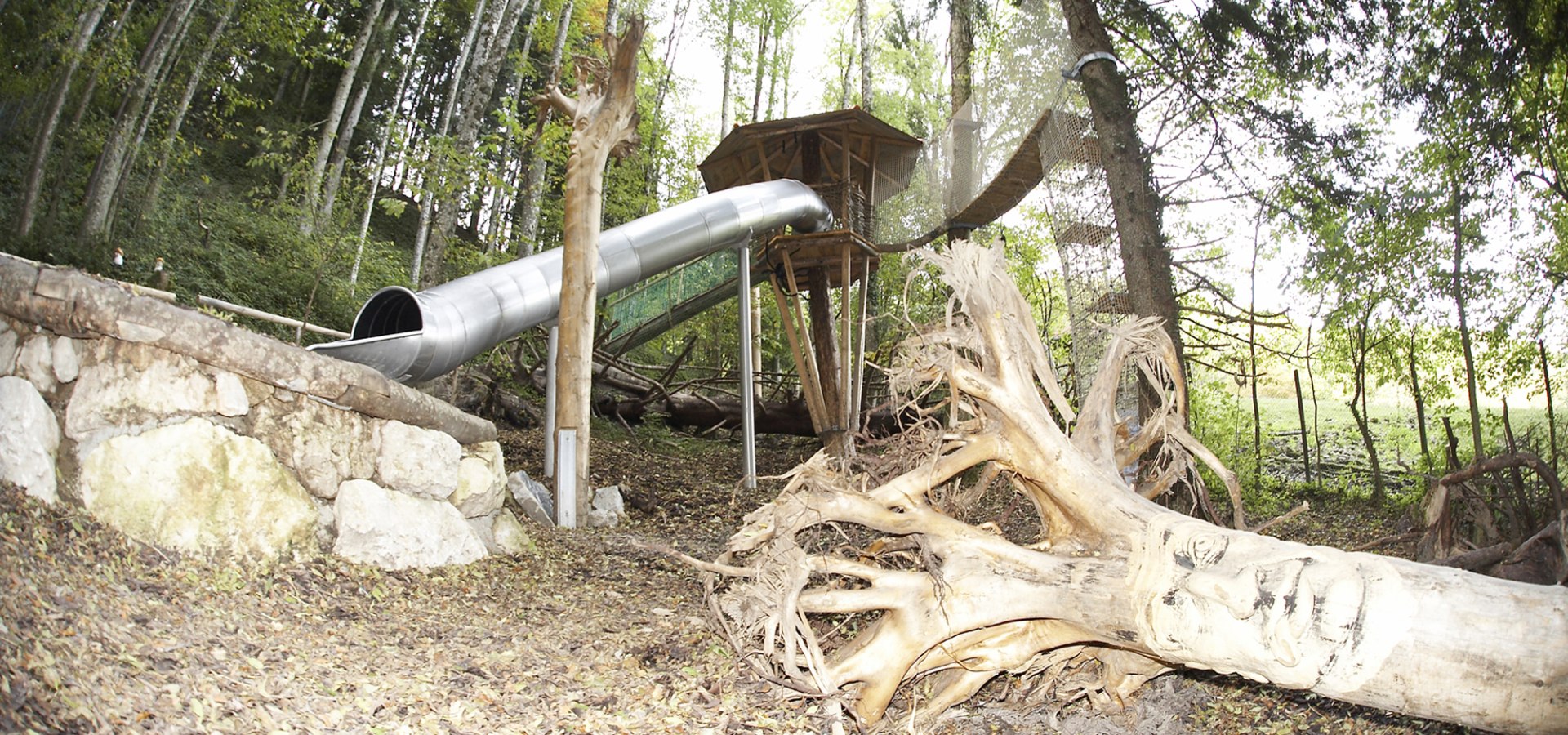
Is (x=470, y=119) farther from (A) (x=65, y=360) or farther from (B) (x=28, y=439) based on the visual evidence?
(B) (x=28, y=439)

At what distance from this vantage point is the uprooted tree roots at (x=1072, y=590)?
2.31 m

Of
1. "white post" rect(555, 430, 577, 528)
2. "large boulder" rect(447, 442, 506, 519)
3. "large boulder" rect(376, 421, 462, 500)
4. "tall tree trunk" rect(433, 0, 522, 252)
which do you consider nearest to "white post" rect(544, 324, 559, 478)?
"white post" rect(555, 430, 577, 528)

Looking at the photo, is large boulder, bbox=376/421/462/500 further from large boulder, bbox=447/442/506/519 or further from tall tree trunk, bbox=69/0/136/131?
tall tree trunk, bbox=69/0/136/131

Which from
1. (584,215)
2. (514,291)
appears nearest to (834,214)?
(584,215)

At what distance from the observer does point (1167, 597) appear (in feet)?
9.07

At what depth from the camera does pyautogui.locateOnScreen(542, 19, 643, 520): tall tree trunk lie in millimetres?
6672

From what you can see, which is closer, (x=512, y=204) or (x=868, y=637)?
(x=868, y=637)

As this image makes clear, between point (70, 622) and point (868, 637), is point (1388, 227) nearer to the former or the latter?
point (868, 637)

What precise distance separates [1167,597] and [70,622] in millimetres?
3444

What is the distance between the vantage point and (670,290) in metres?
11.2

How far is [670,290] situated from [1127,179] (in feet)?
20.8

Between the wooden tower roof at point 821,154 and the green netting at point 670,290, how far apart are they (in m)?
1.38

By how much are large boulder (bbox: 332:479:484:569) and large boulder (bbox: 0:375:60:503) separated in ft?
3.78

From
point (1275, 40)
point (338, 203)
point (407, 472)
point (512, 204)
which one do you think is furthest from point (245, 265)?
point (1275, 40)
